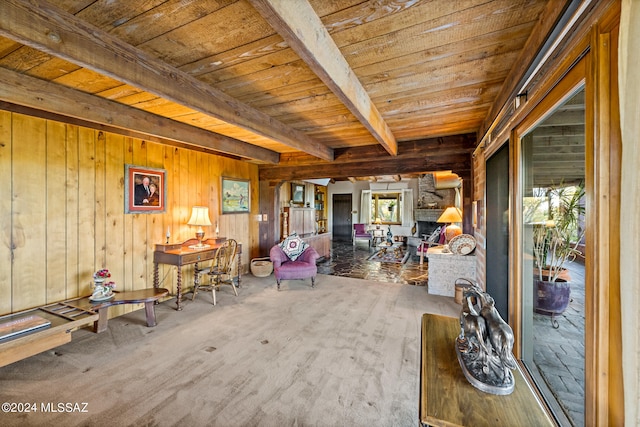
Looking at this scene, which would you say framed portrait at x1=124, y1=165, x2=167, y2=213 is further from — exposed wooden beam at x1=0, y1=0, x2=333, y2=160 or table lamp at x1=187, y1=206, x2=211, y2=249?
exposed wooden beam at x1=0, y1=0, x2=333, y2=160

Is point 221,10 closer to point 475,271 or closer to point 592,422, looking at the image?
point 592,422

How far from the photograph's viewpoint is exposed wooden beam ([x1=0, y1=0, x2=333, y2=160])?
4.25ft

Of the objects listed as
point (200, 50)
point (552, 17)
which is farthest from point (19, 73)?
point (552, 17)

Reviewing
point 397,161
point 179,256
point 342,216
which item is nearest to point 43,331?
point 179,256

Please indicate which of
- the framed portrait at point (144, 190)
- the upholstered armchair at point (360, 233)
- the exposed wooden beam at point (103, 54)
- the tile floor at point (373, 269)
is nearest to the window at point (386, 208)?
the upholstered armchair at point (360, 233)

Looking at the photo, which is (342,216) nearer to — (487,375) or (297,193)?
(297,193)

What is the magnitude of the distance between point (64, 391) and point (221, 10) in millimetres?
2760

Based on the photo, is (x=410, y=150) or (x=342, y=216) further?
(x=342, y=216)

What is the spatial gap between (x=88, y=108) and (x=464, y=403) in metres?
3.45

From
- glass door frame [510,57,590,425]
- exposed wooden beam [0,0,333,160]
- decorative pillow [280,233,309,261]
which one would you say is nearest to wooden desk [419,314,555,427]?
glass door frame [510,57,590,425]

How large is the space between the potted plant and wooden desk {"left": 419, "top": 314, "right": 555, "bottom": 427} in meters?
0.62

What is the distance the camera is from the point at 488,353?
3.92ft

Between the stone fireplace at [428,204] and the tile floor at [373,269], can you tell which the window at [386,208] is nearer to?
the stone fireplace at [428,204]

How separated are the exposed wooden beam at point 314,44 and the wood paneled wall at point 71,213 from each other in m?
3.11
